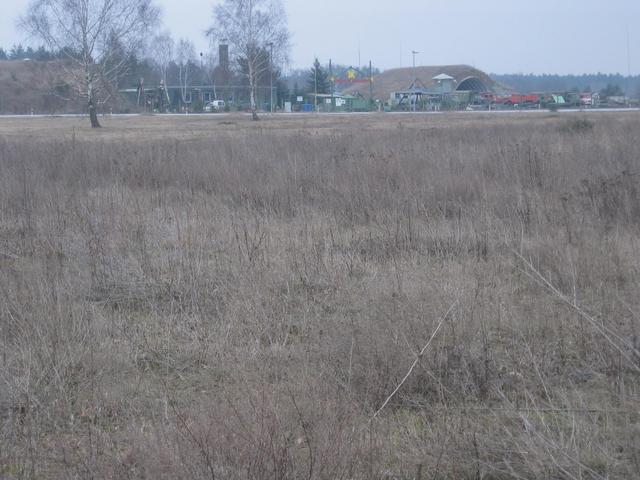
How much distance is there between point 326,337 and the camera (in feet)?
15.2

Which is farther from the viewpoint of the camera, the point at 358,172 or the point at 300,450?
the point at 358,172

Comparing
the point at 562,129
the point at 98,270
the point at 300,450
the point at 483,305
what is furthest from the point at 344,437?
the point at 562,129

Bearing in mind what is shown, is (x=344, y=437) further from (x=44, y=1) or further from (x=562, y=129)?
(x=44, y=1)

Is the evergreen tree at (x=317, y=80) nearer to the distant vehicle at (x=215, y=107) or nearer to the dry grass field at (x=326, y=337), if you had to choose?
the distant vehicle at (x=215, y=107)

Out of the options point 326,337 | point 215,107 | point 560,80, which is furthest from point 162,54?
point 560,80

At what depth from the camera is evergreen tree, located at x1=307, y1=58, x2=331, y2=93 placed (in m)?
79.8

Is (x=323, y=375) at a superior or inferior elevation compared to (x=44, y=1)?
inferior

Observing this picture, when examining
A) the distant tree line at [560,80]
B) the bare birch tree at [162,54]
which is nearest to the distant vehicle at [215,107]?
the bare birch tree at [162,54]

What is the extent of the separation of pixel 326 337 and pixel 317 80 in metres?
77.1

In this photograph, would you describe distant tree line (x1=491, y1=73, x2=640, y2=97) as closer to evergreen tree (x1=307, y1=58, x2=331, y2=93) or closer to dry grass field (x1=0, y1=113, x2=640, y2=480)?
evergreen tree (x1=307, y1=58, x2=331, y2=93)

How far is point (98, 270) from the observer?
623cm

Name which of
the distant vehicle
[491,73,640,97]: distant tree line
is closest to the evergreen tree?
the distant vehicle

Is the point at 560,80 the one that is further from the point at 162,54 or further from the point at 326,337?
the point at 326,337

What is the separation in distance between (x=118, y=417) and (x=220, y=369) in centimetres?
74
